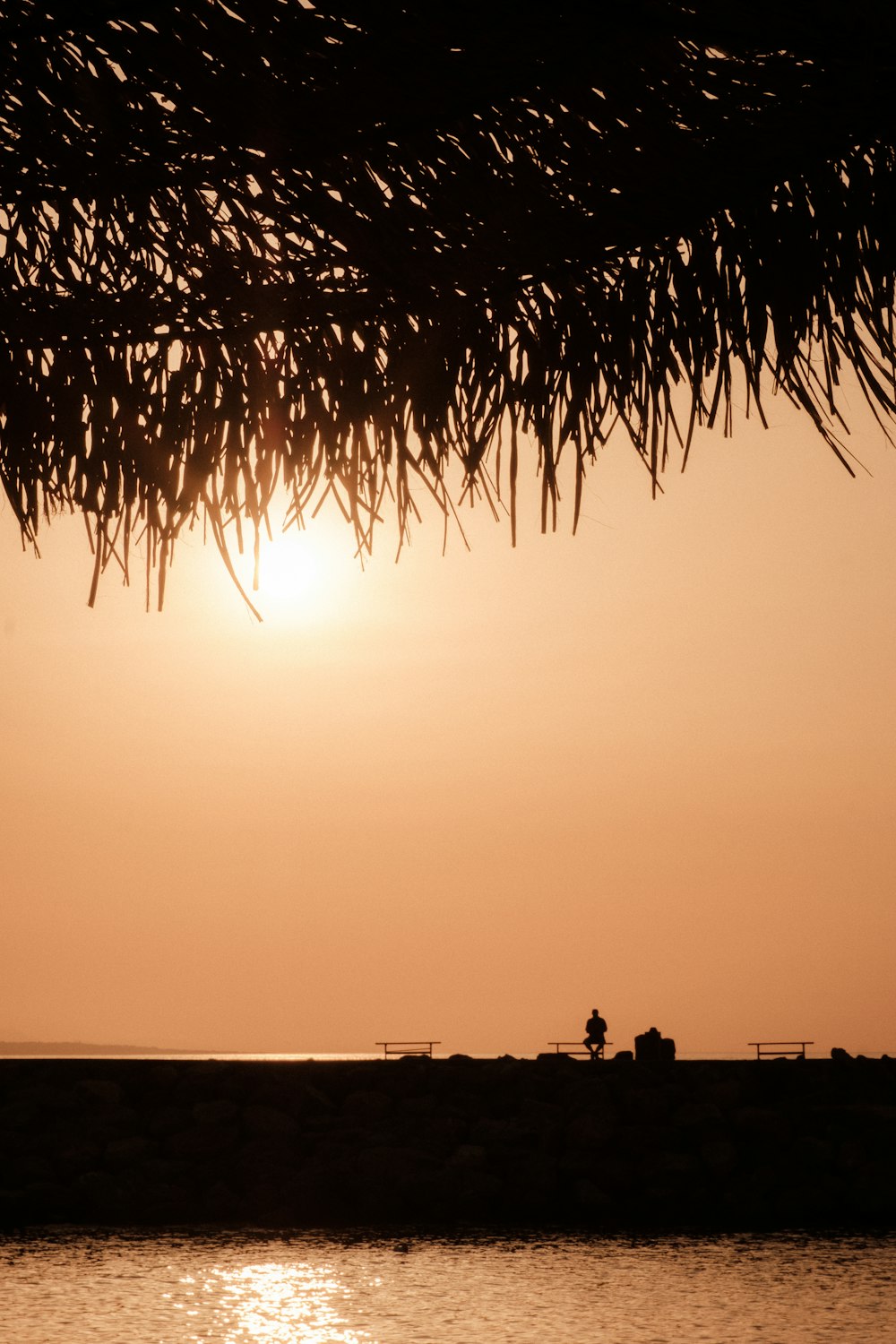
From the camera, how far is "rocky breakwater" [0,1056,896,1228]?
1833 centimetres

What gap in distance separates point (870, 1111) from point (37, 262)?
2017 cm

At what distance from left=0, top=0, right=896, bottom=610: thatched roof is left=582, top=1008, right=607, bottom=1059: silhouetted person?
2204 cm

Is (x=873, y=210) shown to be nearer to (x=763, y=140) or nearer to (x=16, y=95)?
(x=763, y=140)

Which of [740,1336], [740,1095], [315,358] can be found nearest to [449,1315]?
[740,1336]

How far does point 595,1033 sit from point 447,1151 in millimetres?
5170

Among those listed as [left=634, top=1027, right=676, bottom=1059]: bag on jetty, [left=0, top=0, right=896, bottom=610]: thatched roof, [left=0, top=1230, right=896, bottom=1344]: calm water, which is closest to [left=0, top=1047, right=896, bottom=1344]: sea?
[left=0, top=1230, right=896, bottom=1344]: calm water

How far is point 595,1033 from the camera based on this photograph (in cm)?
2350

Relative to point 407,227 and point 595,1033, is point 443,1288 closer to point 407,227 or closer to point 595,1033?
point 595,1033

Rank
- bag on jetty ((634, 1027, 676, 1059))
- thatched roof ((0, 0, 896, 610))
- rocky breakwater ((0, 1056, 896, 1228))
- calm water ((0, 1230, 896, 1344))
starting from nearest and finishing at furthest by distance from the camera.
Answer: thatched roof ((0, 0, 896, 610))
calm water ((0, 1230, 896, 1344))
rocky breakwater ((0, 1056, 896, 1228))
bag on jetty ((634, 1027, 676, 1059))

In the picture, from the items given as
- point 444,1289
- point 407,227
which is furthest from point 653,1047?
point 407,227

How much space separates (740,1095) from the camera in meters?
19.9

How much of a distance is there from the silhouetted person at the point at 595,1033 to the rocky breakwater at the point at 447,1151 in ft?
9.04

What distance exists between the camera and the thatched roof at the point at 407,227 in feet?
6.31

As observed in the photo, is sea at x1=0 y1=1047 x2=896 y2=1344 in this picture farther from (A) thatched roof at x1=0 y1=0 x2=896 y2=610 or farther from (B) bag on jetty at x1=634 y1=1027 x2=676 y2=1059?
(A) thatched roof at x1=0 y1=0 x2=896 y2=610
